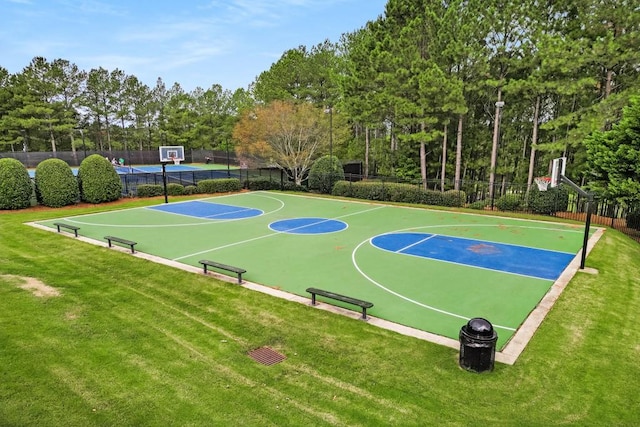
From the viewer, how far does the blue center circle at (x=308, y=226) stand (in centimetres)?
1486

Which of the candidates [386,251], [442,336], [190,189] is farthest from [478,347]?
[190,189]

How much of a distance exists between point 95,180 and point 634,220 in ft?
82.2

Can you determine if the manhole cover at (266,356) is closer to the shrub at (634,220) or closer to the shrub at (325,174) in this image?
the shrub at (634,220)

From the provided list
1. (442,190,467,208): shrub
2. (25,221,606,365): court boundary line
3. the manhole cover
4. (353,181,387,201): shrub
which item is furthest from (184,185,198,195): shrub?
the manhole cover

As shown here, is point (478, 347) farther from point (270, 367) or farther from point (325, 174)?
point (325, 174)

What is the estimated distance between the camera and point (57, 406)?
14.7 ft

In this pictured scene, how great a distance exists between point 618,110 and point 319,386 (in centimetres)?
2311

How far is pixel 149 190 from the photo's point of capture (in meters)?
24.1

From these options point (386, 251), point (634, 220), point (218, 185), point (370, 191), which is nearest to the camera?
point (386, 251)

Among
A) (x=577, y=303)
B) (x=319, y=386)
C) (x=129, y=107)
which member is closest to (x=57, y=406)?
(x=319, y=386)

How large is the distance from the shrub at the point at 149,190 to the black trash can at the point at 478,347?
22533 millimetres

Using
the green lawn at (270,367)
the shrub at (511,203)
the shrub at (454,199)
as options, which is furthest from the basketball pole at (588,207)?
the shrub at (454,199)

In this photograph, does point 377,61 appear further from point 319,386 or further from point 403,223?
point 319,386

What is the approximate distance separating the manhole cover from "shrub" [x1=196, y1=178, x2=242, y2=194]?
22.1m
